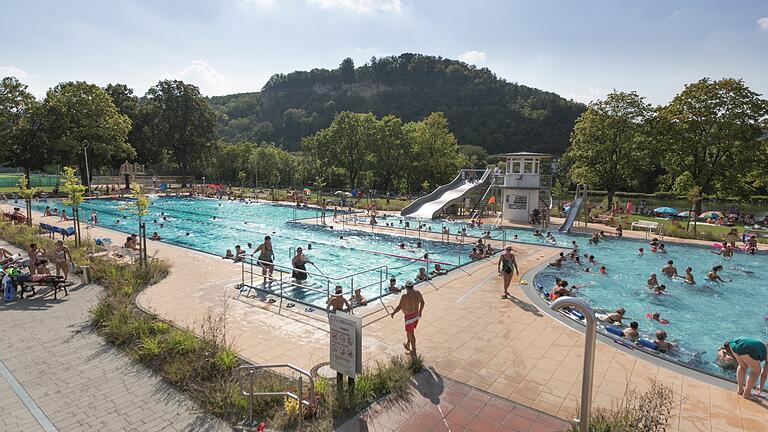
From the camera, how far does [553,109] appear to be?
8856 centimetres

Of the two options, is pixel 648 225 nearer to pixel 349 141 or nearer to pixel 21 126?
pixel 349 141

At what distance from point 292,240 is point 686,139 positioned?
109 ft

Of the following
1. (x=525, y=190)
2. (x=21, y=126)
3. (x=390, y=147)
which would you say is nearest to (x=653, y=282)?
(x=525, y=190)

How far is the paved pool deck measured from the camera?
22.8 ft

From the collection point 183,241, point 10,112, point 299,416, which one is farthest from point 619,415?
point 10,112

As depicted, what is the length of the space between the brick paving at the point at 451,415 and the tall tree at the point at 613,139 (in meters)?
37.0

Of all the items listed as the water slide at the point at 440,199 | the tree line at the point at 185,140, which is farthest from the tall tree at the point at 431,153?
the water slide at the point at 440,199

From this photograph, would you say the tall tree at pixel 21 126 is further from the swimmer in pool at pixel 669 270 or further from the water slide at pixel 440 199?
the swimmer in pool at pixel 669 270

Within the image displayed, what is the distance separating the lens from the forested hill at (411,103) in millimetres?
85375

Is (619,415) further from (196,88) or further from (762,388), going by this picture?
(196,88)

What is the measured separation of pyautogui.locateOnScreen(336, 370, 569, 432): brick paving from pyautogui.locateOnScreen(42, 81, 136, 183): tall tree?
50.4 metres

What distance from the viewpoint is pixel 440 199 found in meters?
36.2

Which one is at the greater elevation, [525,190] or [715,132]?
[715,132]

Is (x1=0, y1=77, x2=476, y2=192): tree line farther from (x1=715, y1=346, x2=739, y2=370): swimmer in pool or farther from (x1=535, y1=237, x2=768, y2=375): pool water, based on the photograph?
(x1=715, y1=346, x2=739, y2=370): swimmer in pool
